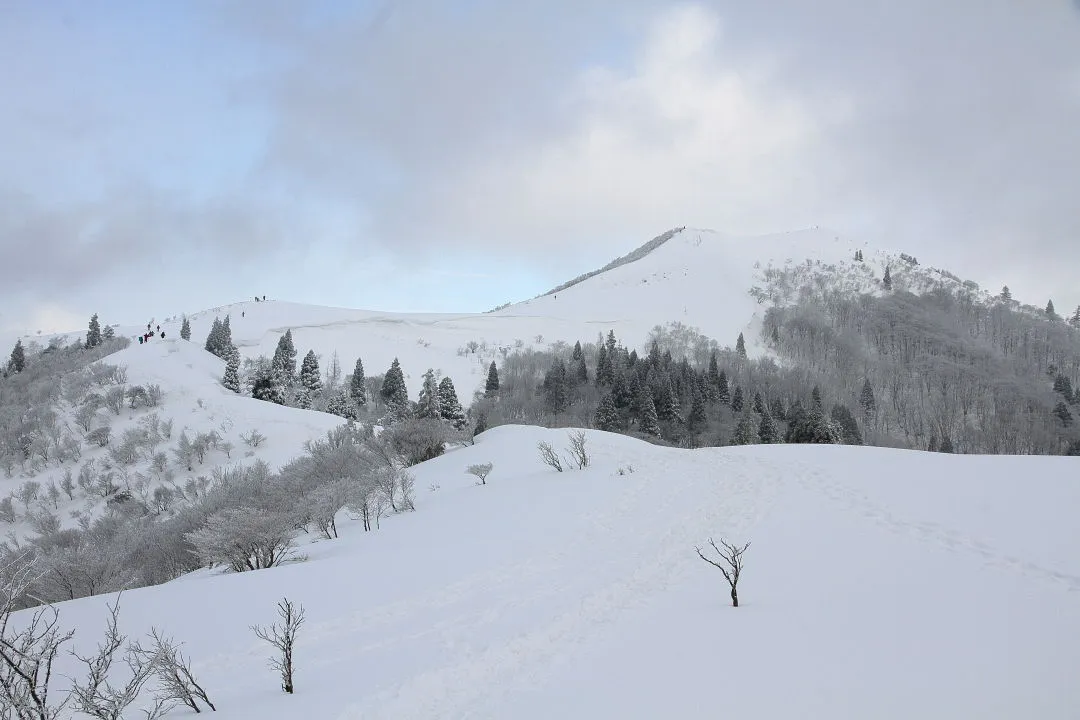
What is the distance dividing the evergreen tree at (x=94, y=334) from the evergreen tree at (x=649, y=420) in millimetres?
72904

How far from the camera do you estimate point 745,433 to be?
48.6 meters

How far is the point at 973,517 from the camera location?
984 cm

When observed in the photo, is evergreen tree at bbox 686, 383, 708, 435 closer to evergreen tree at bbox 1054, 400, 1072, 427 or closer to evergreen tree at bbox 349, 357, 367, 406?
evergreen tree at bbox 349, 357, 367, 406

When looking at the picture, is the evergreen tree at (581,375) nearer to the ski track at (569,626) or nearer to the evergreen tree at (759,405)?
the evergreen tree at (759,405)

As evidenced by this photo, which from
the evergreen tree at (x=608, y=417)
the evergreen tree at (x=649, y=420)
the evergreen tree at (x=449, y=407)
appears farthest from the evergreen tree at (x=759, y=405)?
the evergreen tree at (x=449, y=407)

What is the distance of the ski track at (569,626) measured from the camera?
19.6 feet

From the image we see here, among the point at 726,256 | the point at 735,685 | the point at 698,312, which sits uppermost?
the point at 726,256

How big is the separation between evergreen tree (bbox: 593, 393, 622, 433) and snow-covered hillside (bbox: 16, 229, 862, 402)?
29.8 m

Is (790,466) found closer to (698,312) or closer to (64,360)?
(64,360)

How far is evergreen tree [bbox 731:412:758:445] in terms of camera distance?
48156mm

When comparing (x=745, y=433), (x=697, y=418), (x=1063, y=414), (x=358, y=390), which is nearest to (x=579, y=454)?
(x=745, y=433)

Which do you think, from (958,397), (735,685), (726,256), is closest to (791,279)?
(726,256)

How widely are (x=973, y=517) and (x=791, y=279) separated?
541 feet

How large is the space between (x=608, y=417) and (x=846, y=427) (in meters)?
26.2
